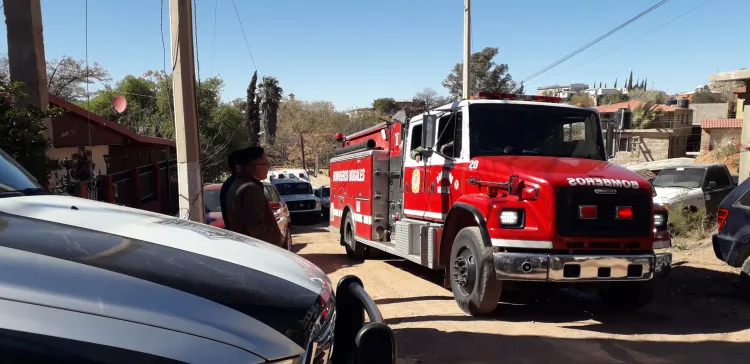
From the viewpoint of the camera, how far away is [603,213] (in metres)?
5.71

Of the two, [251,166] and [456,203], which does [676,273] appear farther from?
[251,166]

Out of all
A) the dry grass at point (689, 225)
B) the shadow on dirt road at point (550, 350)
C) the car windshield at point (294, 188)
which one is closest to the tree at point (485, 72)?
the car windshield at point (294, 188)

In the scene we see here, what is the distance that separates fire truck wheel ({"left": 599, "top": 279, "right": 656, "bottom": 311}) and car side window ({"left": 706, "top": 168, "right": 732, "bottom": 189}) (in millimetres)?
7924

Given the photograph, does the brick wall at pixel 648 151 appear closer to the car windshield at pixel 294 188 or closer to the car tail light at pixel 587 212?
the car windshield at pixel 294 188

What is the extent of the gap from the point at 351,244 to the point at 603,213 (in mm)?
6502

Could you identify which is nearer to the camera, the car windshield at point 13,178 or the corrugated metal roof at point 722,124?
the car windshield at point 13,178

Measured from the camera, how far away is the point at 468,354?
493 centimetres

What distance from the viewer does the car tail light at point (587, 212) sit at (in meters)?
5.64

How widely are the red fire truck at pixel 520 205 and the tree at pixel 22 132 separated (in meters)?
4.83

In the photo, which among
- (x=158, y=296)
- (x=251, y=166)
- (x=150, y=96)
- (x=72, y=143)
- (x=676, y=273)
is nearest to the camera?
(x=158, y=296)

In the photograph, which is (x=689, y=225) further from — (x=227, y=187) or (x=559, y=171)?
(x=227, y=187)

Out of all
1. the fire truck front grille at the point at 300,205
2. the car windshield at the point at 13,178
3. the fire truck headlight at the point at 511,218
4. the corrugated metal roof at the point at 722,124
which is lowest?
the fire truck front grille at the point at 300,205

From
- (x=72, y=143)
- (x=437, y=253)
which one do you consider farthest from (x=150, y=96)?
(x=437, y=253)

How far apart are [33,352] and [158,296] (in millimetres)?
367
